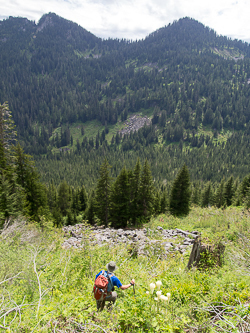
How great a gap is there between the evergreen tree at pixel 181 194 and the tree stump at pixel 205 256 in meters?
23.1

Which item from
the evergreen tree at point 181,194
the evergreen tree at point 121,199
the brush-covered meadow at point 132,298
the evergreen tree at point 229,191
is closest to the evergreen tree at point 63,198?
the evergreen tree at point 121,199

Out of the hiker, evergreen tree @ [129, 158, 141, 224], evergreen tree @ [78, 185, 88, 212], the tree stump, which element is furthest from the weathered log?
evergreen tree @ [78, 185, 88, 212]

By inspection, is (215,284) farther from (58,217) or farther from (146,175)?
(58,217)

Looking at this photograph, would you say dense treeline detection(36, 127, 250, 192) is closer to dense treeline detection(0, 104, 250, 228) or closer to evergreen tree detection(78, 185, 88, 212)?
evergreen tree detection(78, 185, 88, 212)

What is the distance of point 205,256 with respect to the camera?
25.6ft

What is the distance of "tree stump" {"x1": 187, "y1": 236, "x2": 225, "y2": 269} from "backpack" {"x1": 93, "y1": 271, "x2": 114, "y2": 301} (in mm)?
4236

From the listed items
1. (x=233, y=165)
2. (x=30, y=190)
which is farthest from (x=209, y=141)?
(x=30, y=190)

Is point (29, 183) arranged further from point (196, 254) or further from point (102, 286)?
point (196, 254)

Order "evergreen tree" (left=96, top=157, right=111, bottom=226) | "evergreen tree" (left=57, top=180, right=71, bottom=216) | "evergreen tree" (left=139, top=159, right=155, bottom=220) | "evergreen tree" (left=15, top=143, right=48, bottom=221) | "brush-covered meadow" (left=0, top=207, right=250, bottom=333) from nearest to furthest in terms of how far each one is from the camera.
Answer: "brush-covered meadow" (left=0, top=207, right=250, bottom=333), "evergreen tree" (left=15, top=143, right=48, bottom=221), "evergreen tree" (left=139, top=159, right=155, bottom=220), "evergreen tree" (left=96, top=157, right=111, bottom=226), "evergreen tree" (left=57, top=180, right=71, bottom=216)

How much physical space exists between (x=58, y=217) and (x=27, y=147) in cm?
18001

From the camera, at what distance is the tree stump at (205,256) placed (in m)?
7.64

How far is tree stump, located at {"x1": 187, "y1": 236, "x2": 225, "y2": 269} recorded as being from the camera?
7643 millimetres

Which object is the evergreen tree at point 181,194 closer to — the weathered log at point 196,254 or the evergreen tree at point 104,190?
the evergreen tree at point 104,190

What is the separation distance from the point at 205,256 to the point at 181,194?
78.2 ft
